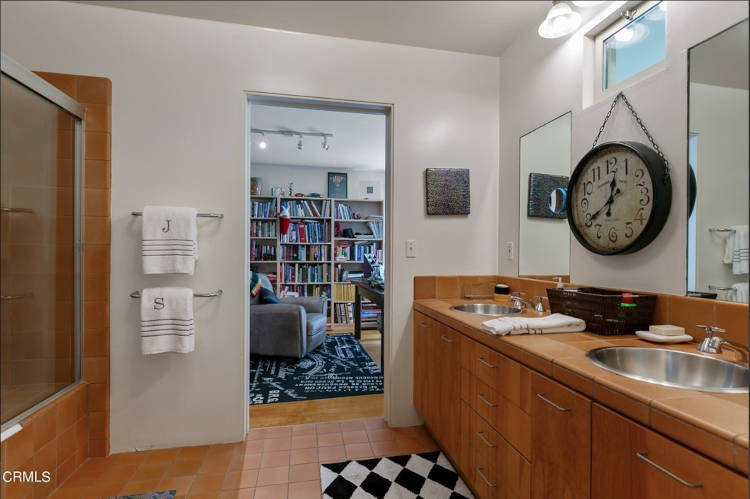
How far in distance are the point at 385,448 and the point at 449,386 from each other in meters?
0.59

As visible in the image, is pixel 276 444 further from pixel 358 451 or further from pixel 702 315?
pixel 702 315

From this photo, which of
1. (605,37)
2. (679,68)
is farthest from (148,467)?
(605,37)

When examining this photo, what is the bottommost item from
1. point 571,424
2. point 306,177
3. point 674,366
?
point 571,424

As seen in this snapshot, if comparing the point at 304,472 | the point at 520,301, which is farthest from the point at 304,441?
the point at 520,301

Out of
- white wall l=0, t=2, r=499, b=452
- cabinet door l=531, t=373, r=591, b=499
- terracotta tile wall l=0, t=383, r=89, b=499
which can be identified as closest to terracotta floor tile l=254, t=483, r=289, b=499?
white wall l=0, t=2, r=499, b=452

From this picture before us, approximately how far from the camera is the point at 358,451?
76.6 inches

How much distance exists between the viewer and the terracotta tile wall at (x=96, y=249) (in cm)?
185

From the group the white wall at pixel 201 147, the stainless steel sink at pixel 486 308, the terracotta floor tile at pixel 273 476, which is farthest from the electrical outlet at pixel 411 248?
the terracotta floor tile at pixel 273 476

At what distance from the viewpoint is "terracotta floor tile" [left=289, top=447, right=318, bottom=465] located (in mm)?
1854

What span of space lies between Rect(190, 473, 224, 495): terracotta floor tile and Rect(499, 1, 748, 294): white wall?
1.94 m

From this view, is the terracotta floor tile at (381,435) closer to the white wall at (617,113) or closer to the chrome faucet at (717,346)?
the white wall at (617,113)

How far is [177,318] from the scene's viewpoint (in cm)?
187

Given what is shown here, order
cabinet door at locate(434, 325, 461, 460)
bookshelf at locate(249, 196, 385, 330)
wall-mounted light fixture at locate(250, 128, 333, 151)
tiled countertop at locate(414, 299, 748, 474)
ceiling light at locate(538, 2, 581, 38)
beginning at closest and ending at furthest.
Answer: tiled countertop at locate(414, 299, 748, 474) → ceiling light at locate(538, 2, 581, 38) → cabinet door at locate(434, 325, 461, 460) → wall-mounted light fixture at locate(250, 128, 333, 151) → bookshelf at locate(249, 196, 385, 330)

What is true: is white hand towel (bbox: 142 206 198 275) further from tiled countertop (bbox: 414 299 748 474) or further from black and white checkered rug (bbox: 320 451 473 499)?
tiled countertop (bbox: 414 299 748 474)
